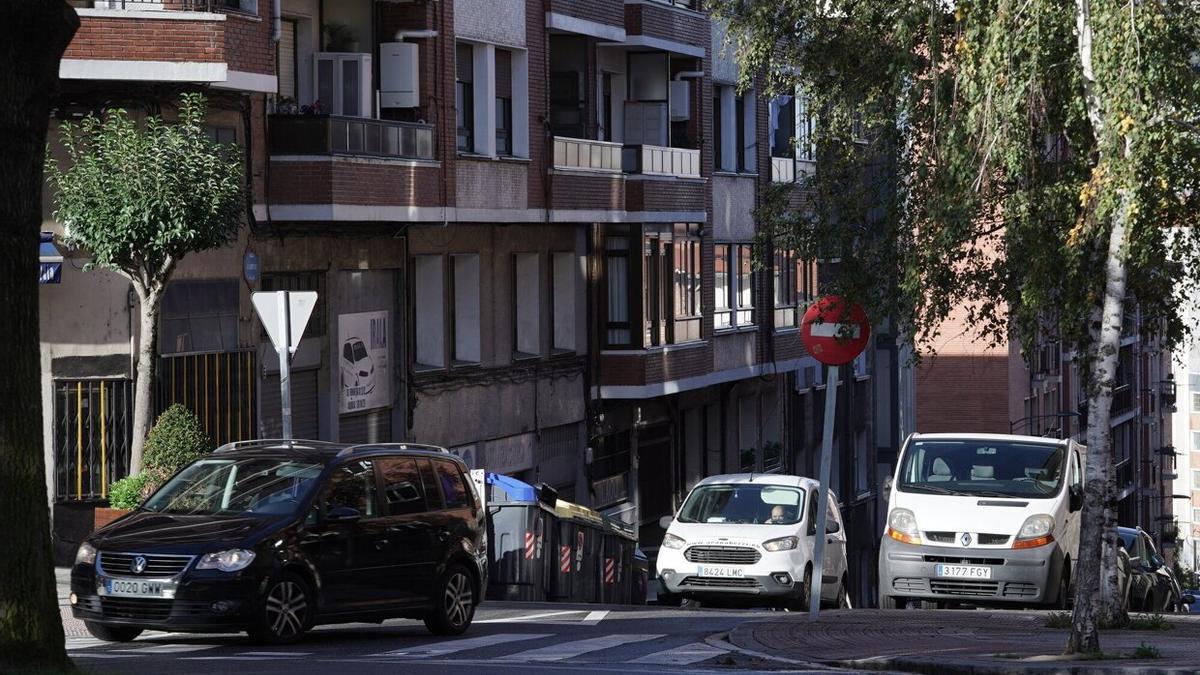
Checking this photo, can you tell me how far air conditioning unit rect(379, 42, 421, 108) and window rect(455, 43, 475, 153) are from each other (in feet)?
6.28

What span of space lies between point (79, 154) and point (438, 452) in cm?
808

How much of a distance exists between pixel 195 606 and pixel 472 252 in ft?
63.1

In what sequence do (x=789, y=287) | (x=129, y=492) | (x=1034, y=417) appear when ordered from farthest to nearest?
(x=1034, y=417), (x=789, y=287), (x=129, y=492)

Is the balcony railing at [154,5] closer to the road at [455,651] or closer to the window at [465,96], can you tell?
the window at [465,96]

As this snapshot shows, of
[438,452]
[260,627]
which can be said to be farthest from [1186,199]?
[260,627]

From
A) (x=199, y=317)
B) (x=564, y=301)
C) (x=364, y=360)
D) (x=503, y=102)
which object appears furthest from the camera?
(x=564, y=301)

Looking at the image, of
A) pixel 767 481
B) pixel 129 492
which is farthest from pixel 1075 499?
pixel 129 492

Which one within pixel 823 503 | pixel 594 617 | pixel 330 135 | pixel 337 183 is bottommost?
pixel 594 617

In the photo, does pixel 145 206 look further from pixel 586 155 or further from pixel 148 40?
pixel 586 155

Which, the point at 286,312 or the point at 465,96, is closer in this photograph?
the point at 286,312

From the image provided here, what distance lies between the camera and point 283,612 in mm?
15938

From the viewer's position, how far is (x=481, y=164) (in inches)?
1298

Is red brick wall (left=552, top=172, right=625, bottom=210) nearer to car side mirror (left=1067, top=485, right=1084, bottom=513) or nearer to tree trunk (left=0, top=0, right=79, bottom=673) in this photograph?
car side mirror (left=1067, top=485, right=1084, bottom=513)

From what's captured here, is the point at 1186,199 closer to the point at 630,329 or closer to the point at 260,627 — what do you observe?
the point at 260,627
